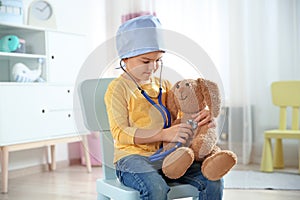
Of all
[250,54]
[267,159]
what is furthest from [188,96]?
[250,54]

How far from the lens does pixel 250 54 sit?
10.5 ft

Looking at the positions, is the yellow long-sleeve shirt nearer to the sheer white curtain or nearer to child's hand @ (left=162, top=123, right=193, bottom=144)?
child's hand @ (left=162, top=123, right=193, bottom=144)

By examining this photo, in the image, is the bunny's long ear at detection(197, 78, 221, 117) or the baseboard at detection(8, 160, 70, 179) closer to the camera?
the bunny's long ear at detection(197, 78, 221, 117)

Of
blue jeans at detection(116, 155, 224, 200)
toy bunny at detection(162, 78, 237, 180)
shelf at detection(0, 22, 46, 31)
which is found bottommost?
blue jeans at detection(116, 155, 224, 200)

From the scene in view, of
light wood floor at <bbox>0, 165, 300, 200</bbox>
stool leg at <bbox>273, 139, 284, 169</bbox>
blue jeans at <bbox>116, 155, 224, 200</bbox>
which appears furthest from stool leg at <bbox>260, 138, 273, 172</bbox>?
blue jeans at <bbox>116, 155, 224, 200</bbox>

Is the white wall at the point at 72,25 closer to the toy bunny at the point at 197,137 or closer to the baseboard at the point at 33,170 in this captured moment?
the baseboard at the point at 33,170

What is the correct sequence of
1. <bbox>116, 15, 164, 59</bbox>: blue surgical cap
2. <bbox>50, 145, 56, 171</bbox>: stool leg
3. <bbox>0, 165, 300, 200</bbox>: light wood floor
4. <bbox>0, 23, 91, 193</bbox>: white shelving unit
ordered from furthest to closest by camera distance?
<bbox>50, 145, 56, 171</bbox>: stool leg < <bbox>0, 23, 91, 193</bbox>: white shelving unit < <bbox>0, 165, 300, 200</bbox>: light wood floor < <bbox>116, 15, 164, 59</bbox>: blue surgical cap

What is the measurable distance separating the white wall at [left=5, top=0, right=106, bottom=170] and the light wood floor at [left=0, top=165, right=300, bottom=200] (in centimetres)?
13

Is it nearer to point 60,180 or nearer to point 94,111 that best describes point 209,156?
point 94,111

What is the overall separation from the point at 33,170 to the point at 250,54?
170 cm

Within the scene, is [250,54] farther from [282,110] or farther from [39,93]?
[39,93]

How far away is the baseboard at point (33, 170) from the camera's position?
2973 mm

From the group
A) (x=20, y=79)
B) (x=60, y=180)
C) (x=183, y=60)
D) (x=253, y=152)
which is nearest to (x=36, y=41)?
(x=20, y=79)

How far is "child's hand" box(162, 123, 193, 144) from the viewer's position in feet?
3.76
